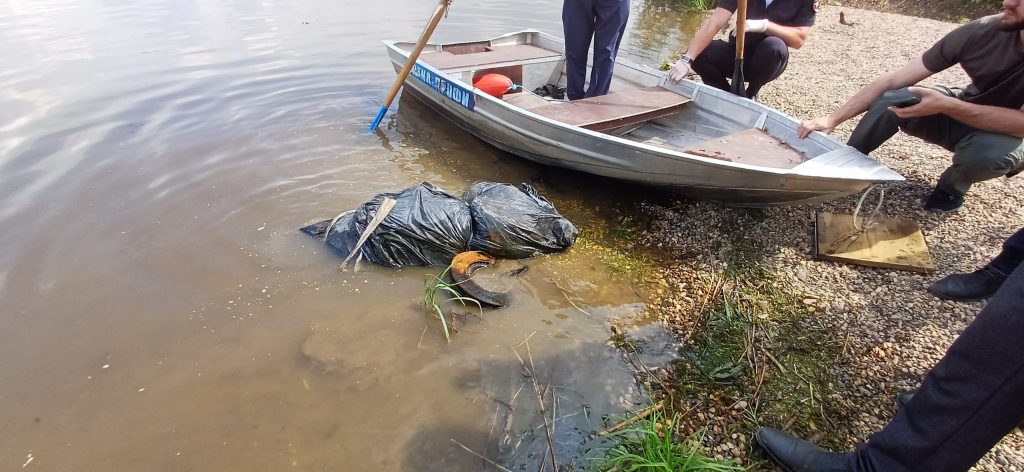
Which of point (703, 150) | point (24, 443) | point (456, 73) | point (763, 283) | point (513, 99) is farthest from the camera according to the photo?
point (456, 73)

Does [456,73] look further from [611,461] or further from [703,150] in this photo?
[611,461]

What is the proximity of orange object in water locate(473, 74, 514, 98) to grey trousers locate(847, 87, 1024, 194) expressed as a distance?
3.22 metres

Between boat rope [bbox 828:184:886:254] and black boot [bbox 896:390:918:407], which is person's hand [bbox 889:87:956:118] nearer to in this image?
boat rope [bbox 828:184:886:254]

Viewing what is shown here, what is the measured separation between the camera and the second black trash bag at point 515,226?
142 inches

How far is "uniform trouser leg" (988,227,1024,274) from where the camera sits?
2.71 metres

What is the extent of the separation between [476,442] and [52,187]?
4517mm

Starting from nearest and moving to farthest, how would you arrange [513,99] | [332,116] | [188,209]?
[188,209] < [513,99] < [332,116]

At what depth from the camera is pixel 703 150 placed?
151 inches

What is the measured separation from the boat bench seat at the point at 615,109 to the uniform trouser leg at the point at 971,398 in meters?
2.96

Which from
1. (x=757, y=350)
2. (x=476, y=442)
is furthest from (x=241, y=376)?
(x=757, y=350)

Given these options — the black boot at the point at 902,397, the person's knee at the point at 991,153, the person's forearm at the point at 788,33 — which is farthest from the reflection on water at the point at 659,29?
the black boot at the point at 902,397

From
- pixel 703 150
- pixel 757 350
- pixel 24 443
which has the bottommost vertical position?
pixel 24 443

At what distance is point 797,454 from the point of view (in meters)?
2.15

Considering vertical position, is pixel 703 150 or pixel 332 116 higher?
pixel 703 150
